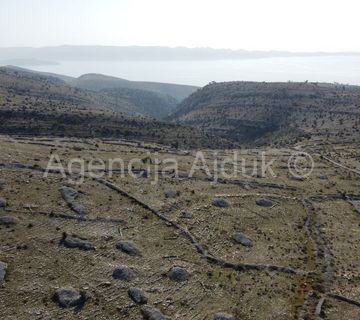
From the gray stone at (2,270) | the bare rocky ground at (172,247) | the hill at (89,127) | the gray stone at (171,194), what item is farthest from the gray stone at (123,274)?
the hill at (89,127)

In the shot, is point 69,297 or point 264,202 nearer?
point 69,297

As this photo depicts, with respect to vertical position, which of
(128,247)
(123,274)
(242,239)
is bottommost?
(123,274)

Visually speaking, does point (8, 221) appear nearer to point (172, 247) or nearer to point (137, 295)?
point (137, 295)

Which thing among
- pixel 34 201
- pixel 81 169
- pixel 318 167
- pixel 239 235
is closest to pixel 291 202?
pixel 239 235

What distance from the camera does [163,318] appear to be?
126 feet

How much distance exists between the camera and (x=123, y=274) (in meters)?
43.3

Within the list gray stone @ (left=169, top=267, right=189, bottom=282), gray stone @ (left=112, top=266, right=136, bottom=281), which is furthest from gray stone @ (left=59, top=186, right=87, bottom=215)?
gray stone @ (left=169, top=267, right=189, bottom=282)

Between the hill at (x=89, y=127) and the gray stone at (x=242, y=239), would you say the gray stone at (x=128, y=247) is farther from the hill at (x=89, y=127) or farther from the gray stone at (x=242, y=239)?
the hill at (x=89, y=127)

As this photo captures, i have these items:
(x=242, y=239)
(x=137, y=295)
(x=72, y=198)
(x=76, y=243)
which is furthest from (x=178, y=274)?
(x=72, y=198)

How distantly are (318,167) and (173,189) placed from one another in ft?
120

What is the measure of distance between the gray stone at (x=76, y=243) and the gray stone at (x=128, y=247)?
291 centimetres

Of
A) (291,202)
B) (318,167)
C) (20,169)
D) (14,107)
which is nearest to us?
(20,169)

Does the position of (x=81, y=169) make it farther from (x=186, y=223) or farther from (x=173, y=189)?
(x=186, y=223)

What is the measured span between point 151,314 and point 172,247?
462 inches
